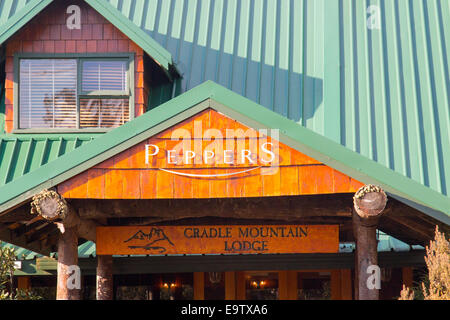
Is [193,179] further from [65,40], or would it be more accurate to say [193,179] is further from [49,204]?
[65,40]

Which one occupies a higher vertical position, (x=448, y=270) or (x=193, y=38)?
(x=193, y=38)

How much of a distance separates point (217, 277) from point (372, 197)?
27.5 ft

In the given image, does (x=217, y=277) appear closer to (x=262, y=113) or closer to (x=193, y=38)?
(x=193, y=38)

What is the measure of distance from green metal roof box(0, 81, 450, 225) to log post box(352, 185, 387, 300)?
0.64ft

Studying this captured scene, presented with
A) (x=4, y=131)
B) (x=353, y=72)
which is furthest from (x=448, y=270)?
Answer: (x=4, y=131)

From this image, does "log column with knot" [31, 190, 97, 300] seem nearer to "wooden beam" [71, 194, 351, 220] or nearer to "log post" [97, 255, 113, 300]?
"wooden beam" [71, 194, 351, 220]

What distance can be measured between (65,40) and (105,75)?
105 centimetres

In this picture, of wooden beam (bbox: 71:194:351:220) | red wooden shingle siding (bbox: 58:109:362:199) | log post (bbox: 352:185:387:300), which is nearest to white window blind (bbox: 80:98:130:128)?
wooden beam (bbox: 71:194:351:220)

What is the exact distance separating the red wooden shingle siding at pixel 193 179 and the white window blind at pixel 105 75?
470 cm

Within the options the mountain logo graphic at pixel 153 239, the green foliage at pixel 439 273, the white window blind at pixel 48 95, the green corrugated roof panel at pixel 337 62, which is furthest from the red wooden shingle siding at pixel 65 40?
the green foliage at pixel 439 273

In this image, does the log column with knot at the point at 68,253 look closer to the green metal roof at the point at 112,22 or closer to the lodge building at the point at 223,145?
the lodge building at the point at 223,145

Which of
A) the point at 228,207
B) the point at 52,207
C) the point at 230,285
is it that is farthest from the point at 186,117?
the point at 230,285

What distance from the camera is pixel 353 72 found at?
15156 mm

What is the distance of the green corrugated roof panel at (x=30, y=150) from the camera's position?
1321 centimetres
